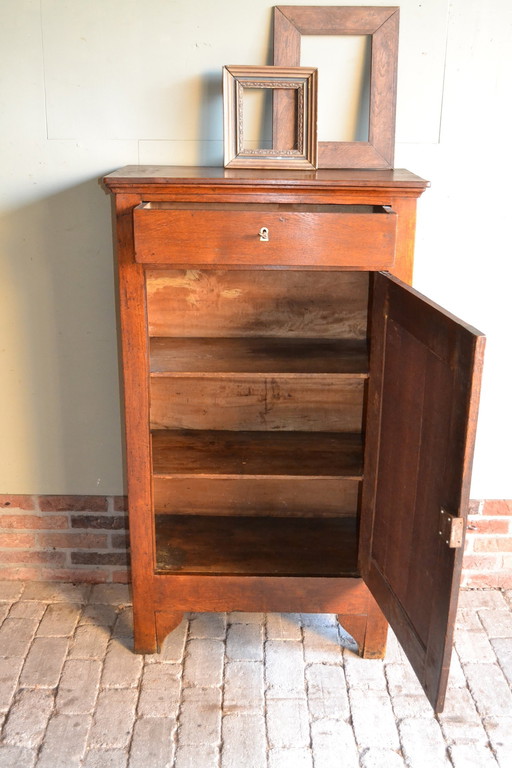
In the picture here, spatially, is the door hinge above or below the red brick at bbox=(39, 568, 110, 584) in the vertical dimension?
above

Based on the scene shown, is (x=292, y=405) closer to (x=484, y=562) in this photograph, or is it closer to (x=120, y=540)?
(x=120, y=540)

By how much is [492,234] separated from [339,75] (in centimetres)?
72

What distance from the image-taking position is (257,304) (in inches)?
105

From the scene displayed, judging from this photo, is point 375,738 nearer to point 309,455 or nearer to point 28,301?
point 309,455

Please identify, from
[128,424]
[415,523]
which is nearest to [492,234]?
[415,523]

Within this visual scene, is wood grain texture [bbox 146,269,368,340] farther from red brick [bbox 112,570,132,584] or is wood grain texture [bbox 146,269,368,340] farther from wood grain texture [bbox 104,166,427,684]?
red brick [bbox 112,570,132,584]

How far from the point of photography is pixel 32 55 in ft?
8.14

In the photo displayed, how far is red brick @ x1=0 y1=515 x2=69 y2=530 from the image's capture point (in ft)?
9.71

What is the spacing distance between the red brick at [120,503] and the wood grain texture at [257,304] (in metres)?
0.65

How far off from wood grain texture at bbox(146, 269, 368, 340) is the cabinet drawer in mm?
505

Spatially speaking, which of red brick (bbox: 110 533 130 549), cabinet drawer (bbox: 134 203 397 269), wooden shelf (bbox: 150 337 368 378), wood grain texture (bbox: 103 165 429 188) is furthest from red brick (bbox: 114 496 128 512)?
wood grain texture (bbox: 103 165 429 188)

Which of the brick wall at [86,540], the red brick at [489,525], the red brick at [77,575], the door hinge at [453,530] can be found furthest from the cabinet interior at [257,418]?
the door hinge at [453,530]

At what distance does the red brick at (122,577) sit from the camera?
3008 millimetres

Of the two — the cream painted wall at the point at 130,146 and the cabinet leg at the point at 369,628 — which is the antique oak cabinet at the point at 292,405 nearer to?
the cabinet leg at the point at 369,628
